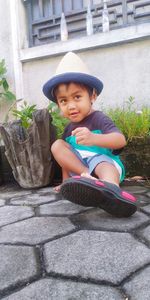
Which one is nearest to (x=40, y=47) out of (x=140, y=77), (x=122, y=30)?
(x=122, y=30)

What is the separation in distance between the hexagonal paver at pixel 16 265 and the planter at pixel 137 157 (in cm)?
145

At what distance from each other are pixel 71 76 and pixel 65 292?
1.25m

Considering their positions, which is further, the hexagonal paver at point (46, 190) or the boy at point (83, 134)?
the hexagonal paver at point (46, 190)

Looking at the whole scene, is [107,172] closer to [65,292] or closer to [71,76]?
[71,76]

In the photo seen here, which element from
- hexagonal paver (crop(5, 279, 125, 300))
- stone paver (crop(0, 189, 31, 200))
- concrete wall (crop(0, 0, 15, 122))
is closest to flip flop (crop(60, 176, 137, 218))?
hexagonal paver (crop(5, 279, 125, 300))

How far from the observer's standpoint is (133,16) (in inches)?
122

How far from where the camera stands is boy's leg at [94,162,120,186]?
1.67 metres

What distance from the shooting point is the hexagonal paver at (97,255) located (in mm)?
1042

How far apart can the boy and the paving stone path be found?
139mm

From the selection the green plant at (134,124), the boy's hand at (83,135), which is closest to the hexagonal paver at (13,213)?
the boy's hand at (83,135)

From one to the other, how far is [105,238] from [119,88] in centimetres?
209

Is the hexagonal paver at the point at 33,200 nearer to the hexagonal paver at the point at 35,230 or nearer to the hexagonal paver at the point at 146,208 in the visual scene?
the hexagonal paver at the point at 35,230

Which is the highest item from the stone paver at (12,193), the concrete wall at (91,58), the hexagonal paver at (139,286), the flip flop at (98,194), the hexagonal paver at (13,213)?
the concrete wall at (91,58)

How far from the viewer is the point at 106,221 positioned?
4.90 ft
